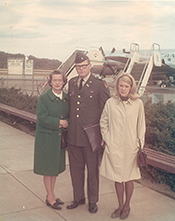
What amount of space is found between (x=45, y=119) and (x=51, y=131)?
163 mm

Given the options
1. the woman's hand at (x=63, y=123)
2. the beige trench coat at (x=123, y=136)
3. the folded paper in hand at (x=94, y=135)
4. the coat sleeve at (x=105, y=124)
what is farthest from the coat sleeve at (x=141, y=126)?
the woman's hand at (x=63, y=123)

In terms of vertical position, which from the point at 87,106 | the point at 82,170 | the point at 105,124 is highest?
the point at 87,106

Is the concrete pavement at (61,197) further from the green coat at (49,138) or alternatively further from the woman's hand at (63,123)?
the woman's hand at (63,123)

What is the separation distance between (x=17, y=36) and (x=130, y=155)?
6265mm

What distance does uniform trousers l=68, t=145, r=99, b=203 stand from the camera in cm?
312

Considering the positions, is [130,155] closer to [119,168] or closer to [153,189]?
[119,168]

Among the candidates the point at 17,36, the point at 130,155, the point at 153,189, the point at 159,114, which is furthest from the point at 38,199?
the point at 17,36

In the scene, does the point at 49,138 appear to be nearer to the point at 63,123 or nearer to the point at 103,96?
the point at 63,123

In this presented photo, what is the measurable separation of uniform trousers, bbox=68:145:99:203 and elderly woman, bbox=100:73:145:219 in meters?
0.23

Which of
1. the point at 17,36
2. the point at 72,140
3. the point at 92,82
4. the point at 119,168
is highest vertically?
the point at 17,36

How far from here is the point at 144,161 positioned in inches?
113

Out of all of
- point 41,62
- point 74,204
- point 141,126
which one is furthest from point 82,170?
point 41,62

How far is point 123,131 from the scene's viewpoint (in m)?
2.89

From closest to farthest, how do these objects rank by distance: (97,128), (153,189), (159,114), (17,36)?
(97,128)
(153,189)
(159,114)
(17,36)
